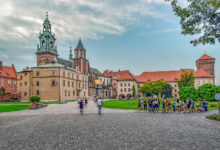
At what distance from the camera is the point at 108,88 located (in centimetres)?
9812

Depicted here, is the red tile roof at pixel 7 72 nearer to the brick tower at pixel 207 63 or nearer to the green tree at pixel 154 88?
the green tree at pixel 154 88

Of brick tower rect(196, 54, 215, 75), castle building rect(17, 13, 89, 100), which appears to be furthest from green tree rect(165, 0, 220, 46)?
brick tower rect(196, 54, 215, 75)

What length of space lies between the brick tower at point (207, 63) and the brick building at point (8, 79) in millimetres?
87905

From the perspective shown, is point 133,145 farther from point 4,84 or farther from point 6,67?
point 6,67

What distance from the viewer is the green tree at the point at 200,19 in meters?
12.6

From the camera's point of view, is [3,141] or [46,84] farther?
[46,84]

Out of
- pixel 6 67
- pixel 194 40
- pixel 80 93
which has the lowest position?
pixel 80 93

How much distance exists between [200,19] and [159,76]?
75.9 m

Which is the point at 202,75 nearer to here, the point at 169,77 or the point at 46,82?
the point at 169,77

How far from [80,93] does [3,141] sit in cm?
6067

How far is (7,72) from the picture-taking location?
72688mm

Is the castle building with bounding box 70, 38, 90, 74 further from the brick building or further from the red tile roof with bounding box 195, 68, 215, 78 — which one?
the red tile roof with bounding box 195, 68, 215, 78

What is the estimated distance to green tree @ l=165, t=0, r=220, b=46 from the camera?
41.4ft

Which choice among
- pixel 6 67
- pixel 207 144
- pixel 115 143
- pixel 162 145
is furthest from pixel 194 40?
pixel 6 67
